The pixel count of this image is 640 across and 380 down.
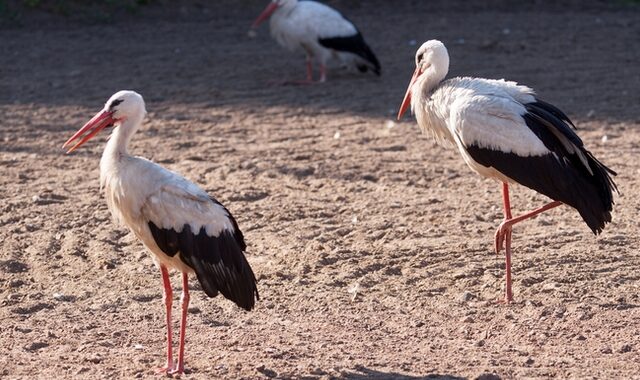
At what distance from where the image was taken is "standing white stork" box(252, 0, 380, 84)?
1217cm

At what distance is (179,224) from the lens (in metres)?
5.31

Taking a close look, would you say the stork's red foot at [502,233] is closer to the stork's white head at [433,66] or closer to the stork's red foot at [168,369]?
the stork's white head at [433,66]

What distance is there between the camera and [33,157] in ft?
30.1

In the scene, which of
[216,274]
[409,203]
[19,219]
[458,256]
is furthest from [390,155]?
[216,274]

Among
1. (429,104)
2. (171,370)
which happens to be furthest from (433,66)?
(171,370)

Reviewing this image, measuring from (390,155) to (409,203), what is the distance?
51.4 inches

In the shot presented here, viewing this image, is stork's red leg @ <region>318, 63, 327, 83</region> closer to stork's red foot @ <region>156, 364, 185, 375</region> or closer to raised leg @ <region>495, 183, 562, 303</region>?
raised leg @ <region>495, 183, 562, 303</region>

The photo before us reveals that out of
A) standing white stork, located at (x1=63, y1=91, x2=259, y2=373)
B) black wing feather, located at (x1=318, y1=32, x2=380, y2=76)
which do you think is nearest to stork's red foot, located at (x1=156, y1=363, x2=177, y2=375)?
standing white stork, located at (x1=63, y1=91, x2=259, y2=373)

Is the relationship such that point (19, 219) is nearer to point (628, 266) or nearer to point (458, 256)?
point (458, 256)

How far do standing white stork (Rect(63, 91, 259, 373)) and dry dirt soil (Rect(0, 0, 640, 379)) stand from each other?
0.39 meters

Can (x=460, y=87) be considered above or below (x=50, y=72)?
above

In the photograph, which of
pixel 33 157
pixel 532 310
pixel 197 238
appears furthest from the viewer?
pixel 33 157

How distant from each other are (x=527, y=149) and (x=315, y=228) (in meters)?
1.71

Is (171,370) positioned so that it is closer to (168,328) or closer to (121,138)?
(168,328)
